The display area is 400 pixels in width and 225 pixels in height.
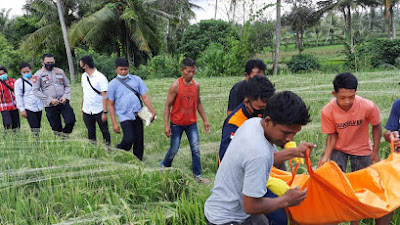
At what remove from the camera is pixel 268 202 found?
149 cm

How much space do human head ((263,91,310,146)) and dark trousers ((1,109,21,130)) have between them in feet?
16.1

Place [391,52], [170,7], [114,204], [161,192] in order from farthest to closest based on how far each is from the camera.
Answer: [170,7] < [391,52] < [161,192] < [114,204]

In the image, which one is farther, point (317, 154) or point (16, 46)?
point (16, 46)

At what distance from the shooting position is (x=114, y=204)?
2.63 metres

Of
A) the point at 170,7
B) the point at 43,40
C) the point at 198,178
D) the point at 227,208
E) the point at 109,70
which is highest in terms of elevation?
the point at 170,7

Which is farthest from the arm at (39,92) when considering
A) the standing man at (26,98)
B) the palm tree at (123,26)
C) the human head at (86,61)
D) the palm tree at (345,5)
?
the palm tree at (345,5)

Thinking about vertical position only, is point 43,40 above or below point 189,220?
above

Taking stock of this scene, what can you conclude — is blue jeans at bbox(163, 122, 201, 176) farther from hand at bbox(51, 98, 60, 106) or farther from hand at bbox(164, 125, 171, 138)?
hand at bbox(51, 98, 60, 106)

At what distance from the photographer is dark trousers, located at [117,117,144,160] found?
3.82 meters

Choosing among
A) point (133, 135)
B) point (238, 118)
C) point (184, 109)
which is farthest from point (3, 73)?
point (238, 118)

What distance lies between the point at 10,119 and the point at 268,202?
5052 mm

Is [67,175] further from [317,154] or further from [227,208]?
[317,154]

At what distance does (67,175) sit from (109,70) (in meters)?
15.9

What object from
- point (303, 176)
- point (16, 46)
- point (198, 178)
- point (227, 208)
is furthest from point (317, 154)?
point (16, 46)
